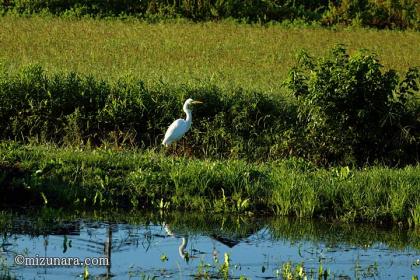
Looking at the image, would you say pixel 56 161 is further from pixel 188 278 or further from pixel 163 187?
pixel 188 278

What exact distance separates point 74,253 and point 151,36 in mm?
12243

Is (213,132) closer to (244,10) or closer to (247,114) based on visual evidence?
(247,114)

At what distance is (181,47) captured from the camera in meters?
18.9

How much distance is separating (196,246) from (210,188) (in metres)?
1.66

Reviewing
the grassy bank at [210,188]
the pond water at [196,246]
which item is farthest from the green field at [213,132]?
the pond water at [196,246]

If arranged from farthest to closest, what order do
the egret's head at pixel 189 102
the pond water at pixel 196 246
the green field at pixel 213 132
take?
the egret's head at pixel 189 102, the green field at pixel 213 132, the pond water at pixel 196 246

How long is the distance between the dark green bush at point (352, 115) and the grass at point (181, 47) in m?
1.60

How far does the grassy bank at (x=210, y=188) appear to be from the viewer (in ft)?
32.7

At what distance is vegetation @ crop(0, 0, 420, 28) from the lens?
76.3ft

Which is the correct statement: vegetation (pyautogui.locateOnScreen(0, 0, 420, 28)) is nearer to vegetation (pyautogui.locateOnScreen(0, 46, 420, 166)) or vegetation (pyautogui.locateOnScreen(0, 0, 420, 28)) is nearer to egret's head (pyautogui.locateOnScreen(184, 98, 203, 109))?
vegetation (pyautogui.locateOnScreen(0, 46, 420, 166))

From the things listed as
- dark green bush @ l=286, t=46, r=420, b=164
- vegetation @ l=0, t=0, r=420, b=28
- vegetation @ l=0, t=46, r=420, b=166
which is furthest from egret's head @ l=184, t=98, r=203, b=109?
vegetation @ l=0, t=0, r=420, b=28

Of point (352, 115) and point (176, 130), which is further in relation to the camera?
point (352, 115)

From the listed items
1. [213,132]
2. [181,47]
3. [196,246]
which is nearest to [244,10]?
[181,47]

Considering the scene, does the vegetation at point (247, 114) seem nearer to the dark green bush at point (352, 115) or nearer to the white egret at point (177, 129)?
the dark green bush at point (352, 115)
